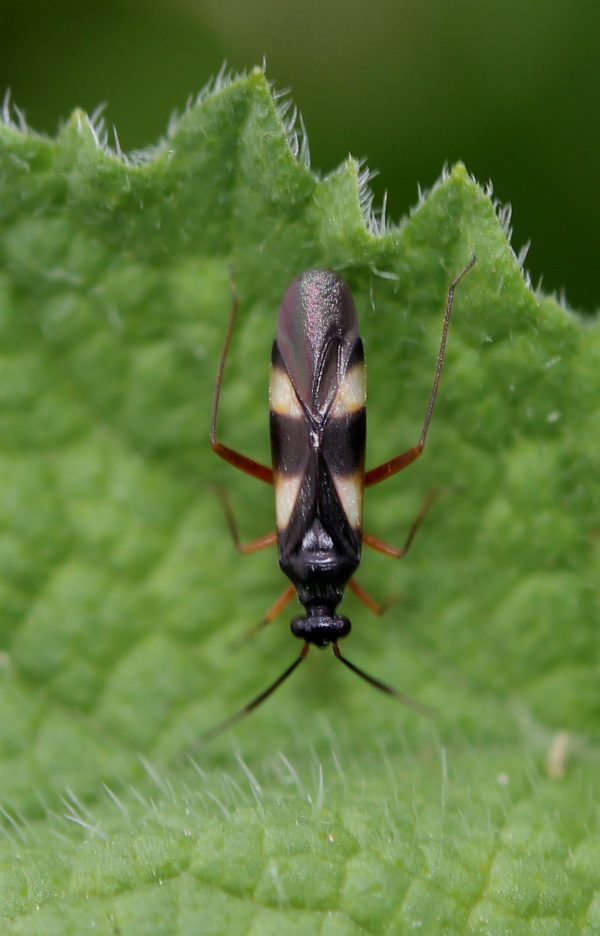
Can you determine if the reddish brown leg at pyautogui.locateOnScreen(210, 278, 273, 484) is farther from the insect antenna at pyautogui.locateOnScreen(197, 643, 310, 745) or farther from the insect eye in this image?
the insect antenna at pyautogui.locateOnScreen(197, 643, 310, 745)

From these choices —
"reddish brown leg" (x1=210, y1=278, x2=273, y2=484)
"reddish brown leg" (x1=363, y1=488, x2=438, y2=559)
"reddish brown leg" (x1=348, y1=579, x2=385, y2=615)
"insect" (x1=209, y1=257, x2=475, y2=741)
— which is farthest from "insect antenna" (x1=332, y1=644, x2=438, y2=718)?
"reddish brown leg" (x1=210, y1=278, x2=273, y2=484)

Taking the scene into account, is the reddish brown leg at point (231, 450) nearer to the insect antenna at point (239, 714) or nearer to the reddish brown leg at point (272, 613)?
the reddish brown leg at point (272, 613)

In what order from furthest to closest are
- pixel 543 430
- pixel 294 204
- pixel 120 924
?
pixel 543 430 < pixel 294 204 < pixel 120 924

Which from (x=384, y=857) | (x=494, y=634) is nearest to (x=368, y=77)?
(x=494, y=634)

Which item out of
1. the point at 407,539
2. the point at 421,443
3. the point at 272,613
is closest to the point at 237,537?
the point at 272,613

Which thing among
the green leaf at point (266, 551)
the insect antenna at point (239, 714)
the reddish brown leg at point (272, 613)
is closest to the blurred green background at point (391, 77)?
the green leaf at point (266, 551)

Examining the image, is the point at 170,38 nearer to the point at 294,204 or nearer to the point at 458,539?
the point at 294,204
